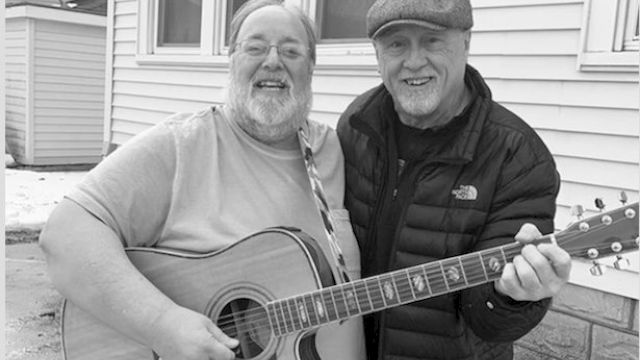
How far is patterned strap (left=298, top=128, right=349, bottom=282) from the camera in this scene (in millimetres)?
1726

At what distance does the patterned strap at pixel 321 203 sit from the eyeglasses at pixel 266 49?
0.24 meters

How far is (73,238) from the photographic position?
1.58 meters

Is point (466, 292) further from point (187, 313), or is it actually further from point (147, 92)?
point (147, 92)

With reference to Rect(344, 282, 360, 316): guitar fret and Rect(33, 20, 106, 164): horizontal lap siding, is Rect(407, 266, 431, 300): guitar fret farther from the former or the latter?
Rect(33, 20, 106, 164): horizontal lap siding

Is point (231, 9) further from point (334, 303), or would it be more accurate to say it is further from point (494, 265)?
point (494, 265)

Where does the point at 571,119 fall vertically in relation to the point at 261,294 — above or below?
above

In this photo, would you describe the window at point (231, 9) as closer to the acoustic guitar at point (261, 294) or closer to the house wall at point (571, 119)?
the house wall at point (571, 119)

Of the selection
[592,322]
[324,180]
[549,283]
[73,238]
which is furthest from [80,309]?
[592,322]

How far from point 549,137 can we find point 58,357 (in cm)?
305

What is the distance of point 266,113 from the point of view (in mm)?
1817

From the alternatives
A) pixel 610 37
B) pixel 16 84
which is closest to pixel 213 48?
pixel 610 37

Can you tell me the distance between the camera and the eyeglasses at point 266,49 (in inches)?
72.6

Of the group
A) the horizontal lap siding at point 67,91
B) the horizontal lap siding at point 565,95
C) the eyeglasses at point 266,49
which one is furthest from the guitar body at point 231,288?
the horizontal lap siding at point 67,91

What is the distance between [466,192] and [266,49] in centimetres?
74
